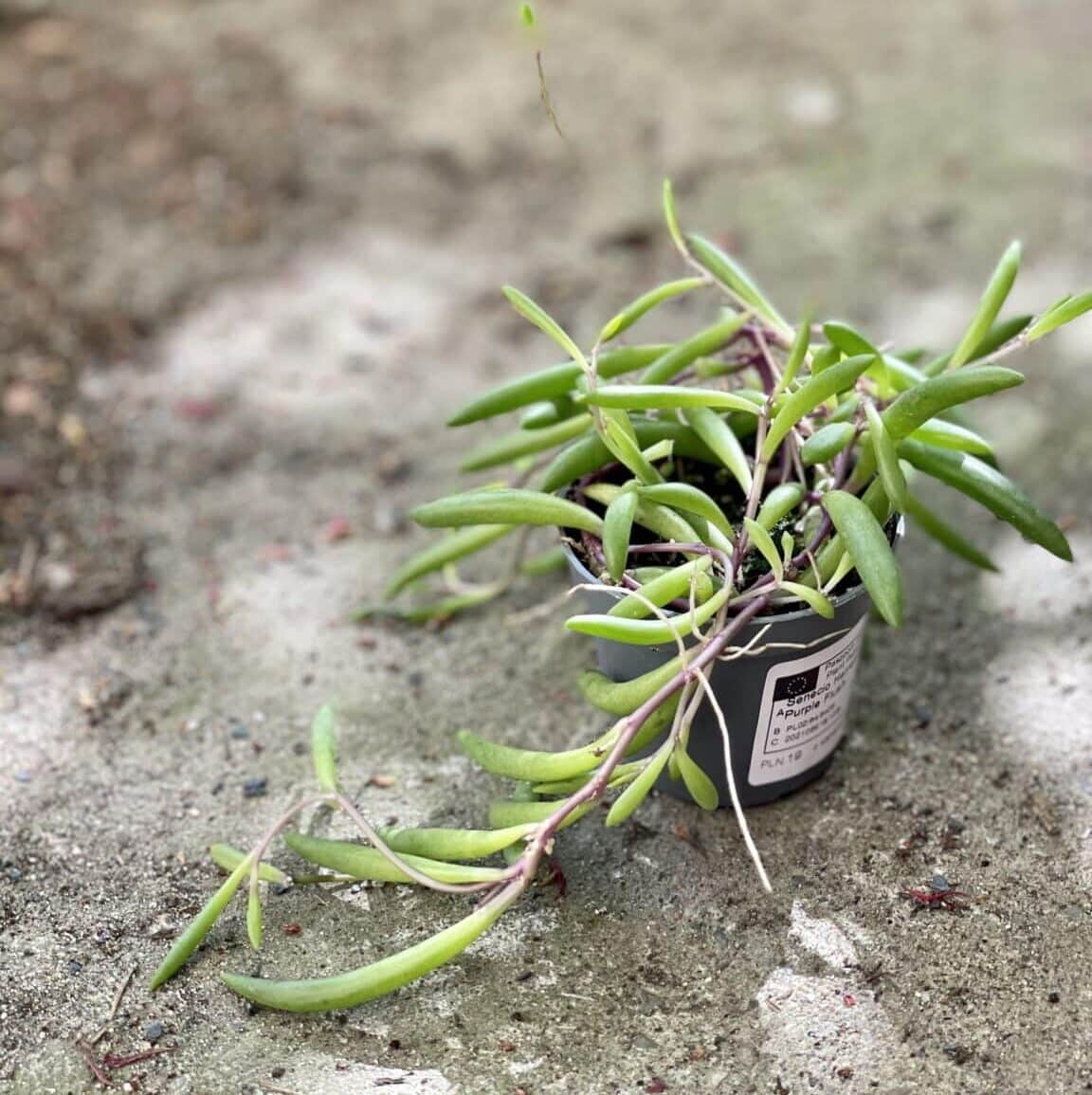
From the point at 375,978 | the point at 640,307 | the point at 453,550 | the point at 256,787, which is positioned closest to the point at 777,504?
the point at 640,307

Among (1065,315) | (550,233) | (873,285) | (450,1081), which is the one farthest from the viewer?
Answer: (550,233)

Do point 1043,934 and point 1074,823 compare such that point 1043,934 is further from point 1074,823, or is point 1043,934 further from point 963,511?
point 963,511

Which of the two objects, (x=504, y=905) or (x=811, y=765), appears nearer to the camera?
(x=504, y=905)

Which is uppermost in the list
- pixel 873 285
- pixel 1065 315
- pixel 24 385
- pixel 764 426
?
pixel 1065 315

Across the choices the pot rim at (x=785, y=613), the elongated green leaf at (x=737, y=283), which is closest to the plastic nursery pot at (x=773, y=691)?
the pot rim at (x=785, y=613)

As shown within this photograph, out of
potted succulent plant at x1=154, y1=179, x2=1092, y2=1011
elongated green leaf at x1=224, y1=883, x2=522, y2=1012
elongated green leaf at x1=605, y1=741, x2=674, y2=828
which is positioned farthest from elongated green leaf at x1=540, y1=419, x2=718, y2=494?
elongated green leaf at x1=224, y1=883, x2=522, y2=1012

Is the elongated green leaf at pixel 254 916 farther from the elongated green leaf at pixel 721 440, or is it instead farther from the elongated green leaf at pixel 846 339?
the elongated green leaf at pixel 846 339

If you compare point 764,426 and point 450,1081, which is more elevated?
point 764,426

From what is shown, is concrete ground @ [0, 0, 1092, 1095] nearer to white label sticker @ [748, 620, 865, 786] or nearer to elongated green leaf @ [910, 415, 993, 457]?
white label sticker @ [748, 620, 865, 786]

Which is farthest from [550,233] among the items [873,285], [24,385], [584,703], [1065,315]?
[1065,315]
